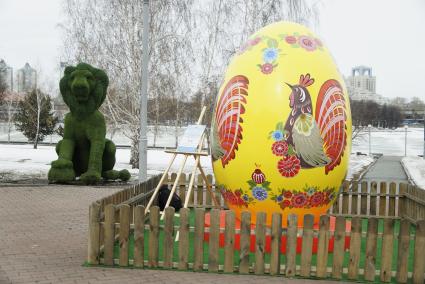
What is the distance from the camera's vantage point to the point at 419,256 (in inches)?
230

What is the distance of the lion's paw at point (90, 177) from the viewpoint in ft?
48.0

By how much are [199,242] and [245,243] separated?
1.90 feet

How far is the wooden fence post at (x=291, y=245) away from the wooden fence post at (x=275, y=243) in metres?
0.11

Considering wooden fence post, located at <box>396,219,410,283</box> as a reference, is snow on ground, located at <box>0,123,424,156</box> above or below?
above

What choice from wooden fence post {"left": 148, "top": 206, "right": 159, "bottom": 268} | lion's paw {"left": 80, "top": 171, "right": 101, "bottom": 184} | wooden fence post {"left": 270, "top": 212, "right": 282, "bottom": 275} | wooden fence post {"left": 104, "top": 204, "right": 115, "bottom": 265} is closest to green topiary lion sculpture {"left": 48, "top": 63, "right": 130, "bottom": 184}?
lion's paw {"left": 80, "top": 171, "right": 101, "bottom": 184}

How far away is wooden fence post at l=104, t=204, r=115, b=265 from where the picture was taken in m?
6.26

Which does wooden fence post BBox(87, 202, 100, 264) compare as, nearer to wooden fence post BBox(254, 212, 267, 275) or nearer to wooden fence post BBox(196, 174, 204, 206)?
wooden fence post BBox(254, 212, 267, 275)

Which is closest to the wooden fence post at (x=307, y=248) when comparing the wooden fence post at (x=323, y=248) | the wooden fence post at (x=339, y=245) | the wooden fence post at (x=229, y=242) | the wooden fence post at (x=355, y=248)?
the wooden fence post at (x=323, y=248)

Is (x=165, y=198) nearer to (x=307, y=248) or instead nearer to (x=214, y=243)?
(x=214, y=243)

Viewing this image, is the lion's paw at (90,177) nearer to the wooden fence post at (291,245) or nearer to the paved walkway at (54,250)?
the paved walkway at (54,250)

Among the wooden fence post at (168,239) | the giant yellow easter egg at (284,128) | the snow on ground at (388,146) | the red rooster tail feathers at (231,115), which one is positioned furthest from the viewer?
the snow on ground at (388,146)

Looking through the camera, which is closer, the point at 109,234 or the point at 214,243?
the point at 214,243

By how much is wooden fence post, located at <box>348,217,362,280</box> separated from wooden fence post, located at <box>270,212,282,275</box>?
2.90 feet

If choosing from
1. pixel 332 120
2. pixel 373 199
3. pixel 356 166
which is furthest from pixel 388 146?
pixel 332 120
